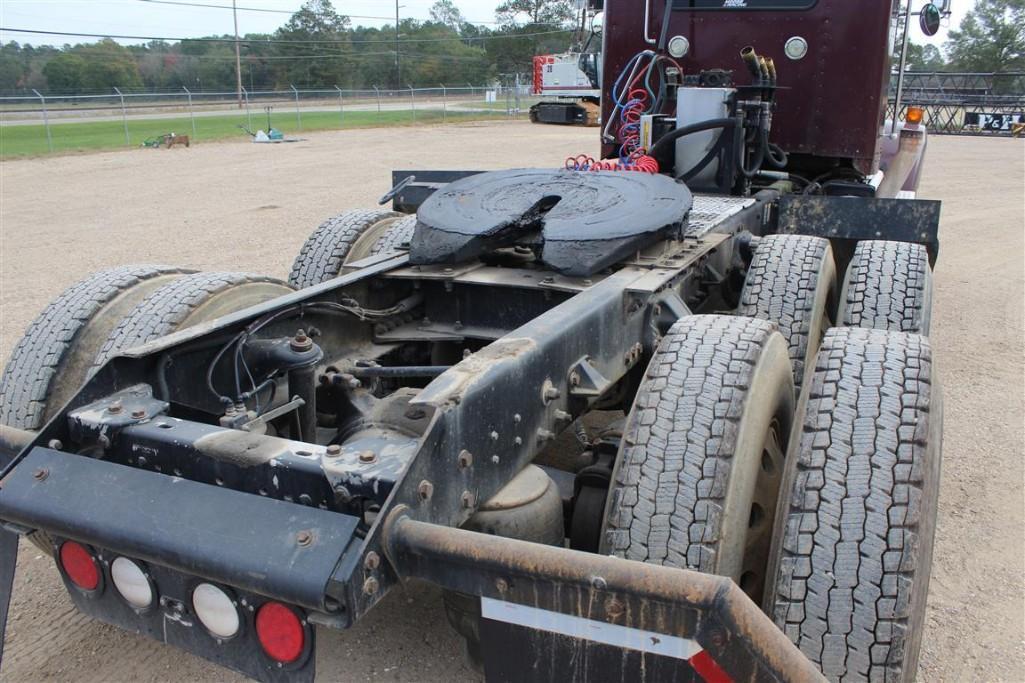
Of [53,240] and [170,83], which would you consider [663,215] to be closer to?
[53,240]

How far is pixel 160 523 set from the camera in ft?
6.21

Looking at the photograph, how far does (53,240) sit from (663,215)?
29.7ft

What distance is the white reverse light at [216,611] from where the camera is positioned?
1.90m

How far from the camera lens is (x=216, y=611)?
192cm

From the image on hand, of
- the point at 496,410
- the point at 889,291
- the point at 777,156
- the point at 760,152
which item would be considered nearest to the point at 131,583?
the point at 496,410

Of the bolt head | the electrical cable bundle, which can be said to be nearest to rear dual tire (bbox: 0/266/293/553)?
the bolt head

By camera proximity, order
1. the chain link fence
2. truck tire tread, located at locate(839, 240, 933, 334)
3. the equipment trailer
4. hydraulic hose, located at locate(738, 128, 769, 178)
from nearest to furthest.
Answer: the equipment trailer → truck tire tread, located at locate(839, 240, 933, 334) → hydraulic hose, located at locate(738, 128, 769, 178) → the chain link fence

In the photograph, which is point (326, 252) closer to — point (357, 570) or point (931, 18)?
point (357, 570)

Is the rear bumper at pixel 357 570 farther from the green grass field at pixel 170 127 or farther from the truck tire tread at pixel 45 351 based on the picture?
the green grass field at pixel 170 127

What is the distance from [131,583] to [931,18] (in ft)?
20.4

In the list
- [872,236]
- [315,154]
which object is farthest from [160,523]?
[315,154]

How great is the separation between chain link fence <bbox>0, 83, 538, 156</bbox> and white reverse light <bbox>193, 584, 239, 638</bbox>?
75.6 feet

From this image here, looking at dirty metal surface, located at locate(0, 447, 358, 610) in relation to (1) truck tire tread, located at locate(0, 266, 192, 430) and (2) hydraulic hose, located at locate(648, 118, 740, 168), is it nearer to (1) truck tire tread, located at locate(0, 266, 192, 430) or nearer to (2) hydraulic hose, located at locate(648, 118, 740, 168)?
(1) truck tire tread, located at locate(0, 266, 192, 430)

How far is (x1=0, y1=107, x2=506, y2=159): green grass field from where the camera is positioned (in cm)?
2438
